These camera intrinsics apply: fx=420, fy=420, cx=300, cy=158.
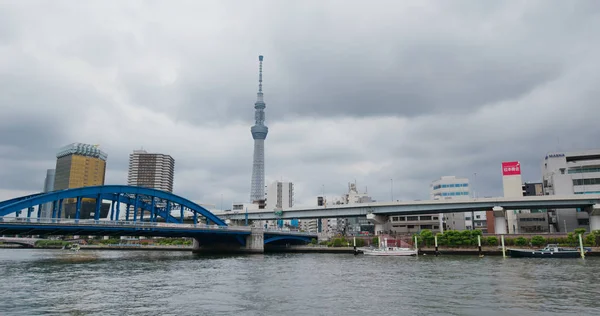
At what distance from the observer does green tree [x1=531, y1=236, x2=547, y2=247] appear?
88.9 m

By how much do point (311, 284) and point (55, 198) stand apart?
53.6 metres

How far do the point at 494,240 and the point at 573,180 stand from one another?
3951 centimetres

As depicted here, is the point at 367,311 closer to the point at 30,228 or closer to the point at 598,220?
the point at 30,228

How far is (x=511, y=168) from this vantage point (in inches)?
4970

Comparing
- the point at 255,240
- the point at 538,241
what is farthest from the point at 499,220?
the point at 255,240

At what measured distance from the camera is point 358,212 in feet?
402

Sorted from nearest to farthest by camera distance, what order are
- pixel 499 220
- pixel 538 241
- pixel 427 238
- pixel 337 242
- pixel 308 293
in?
pixel 308 293 → pixel 538 241 → pixel 427 238 → pixel 499 220 → pixel 337 242

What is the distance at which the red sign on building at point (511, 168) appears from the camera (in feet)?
412

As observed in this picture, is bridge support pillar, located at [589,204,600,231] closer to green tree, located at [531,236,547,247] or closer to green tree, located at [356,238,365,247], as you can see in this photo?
green tree, located at [531,236,547,247]

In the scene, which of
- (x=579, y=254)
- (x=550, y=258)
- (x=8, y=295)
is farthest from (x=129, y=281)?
(x=579, y=254)

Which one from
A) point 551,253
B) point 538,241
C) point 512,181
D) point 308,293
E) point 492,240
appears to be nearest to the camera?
point 308,293

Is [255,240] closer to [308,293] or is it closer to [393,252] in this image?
[393,252]

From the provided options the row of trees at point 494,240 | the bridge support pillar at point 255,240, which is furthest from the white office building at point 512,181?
the bridge support pillar at point 255,240

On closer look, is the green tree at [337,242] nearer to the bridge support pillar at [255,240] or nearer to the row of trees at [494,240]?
the bridge support pillar at [255,240]
